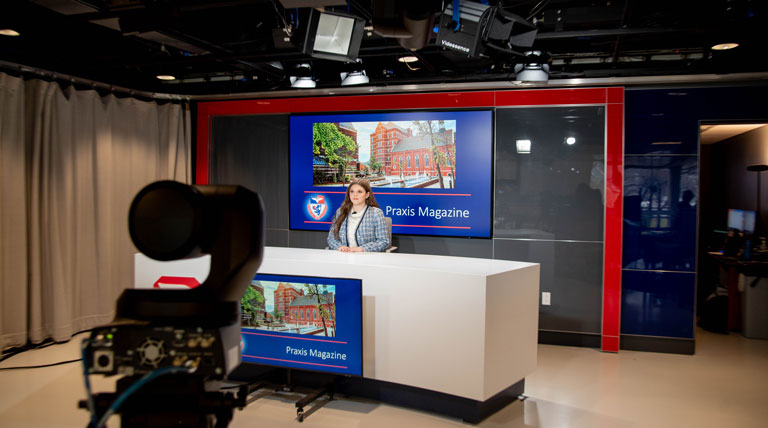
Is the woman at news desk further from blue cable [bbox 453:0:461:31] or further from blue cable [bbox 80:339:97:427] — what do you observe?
blue cable [bbox 80:339:97:427]

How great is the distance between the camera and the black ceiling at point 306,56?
344 centimetres

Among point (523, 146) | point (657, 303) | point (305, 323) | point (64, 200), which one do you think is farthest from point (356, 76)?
point (657, 303)

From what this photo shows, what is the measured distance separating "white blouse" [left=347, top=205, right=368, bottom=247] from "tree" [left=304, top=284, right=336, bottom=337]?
104cm

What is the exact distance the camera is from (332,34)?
348 cm

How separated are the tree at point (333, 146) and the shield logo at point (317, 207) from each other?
1.12 ft

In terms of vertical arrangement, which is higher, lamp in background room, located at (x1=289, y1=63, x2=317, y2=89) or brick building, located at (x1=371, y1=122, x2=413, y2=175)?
lamp in background room, located at (x1=289, y1=63, x2=317, y2=89)

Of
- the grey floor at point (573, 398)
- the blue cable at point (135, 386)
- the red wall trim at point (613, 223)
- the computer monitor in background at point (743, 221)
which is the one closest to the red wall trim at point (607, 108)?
the red wall trim at point (613, 223)

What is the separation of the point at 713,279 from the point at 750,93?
2.56 m

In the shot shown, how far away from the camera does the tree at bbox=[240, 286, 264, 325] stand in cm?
332

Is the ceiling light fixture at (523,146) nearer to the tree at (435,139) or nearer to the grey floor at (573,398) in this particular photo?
the tree at (435,139)

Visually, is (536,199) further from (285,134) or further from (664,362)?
Answer: (285,134)

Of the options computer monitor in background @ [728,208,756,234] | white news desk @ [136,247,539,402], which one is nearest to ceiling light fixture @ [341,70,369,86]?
white news desk @ [136,247,539,402]

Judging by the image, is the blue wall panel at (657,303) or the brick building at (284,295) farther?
the blue wall panel at (657,303)

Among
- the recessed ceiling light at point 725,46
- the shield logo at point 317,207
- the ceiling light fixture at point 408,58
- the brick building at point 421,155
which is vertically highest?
the ceiling light fixture at point 408,58
